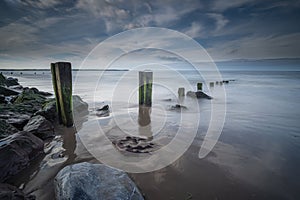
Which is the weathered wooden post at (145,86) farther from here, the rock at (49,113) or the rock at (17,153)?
the rock at (17,153)

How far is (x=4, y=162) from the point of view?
2.57m

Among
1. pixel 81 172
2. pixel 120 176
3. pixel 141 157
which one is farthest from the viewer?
pixel 141 157

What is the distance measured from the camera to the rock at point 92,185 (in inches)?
73.9

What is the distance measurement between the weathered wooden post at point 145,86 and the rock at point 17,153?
484 centimetres

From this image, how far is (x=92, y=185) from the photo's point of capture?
2006mm

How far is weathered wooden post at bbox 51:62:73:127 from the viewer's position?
4.78 meters

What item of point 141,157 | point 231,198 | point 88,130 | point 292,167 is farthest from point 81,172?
point 292,167

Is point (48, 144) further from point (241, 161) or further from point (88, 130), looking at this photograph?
point (241, 161)

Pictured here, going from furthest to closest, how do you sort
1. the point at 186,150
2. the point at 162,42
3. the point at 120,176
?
1. the point at 162,42
2. the point at 186,150
3. the point at 120,176

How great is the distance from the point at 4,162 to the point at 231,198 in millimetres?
3652

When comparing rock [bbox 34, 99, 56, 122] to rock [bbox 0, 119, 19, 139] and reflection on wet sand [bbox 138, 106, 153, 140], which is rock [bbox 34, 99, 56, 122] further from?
reflection on wet sand [bbox 138, 106, 153, 140]

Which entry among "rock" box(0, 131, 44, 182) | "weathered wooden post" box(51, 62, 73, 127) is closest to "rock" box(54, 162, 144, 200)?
"rock" box(0, 131, 44, 182)

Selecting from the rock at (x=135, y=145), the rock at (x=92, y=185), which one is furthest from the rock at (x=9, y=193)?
the rock at (x=135, y=145)

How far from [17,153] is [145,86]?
5.39 metres
